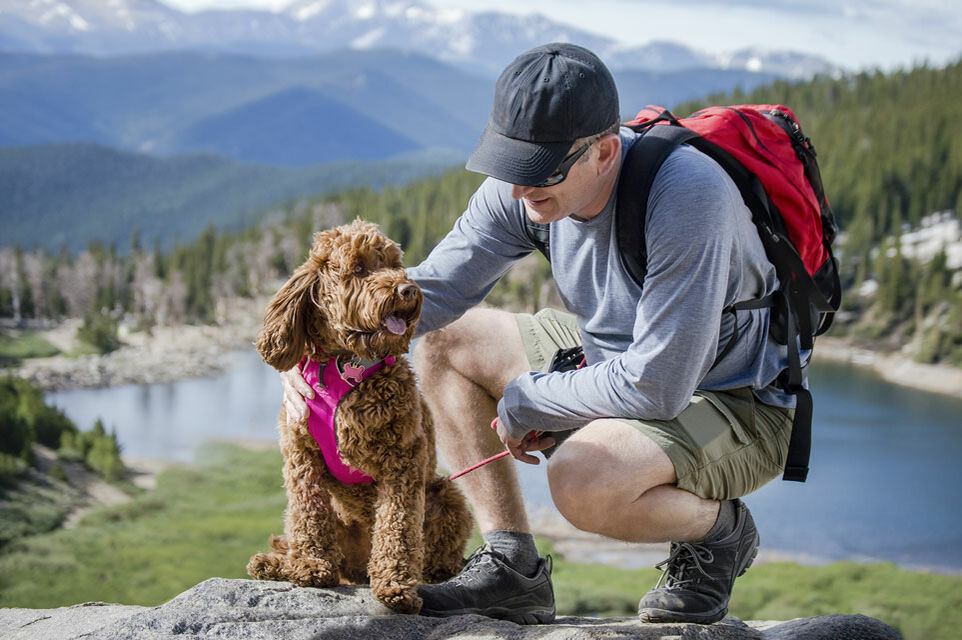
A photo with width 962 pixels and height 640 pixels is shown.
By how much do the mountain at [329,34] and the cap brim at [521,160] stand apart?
19.3 metres

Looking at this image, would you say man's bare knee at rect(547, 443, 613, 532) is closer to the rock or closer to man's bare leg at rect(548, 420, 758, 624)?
man's bare leg at rect(548, 420, 758, 624)

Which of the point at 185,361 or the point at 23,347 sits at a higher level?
the point at 23,347

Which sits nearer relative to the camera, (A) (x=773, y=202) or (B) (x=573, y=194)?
(B) (x=573, y=194)

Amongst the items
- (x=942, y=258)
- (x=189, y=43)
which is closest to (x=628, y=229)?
(x=942, y=258)

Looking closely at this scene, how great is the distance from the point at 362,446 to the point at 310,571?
0.66m

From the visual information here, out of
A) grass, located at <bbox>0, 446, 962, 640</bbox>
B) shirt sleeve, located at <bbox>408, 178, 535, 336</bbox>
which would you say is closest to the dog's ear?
shirt sleeve, located at <bbox>408, 178, 535, 336</bbox>

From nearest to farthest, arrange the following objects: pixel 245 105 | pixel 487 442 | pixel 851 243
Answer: pixel 487 442 < pixel 851 243 < pixel 245 105

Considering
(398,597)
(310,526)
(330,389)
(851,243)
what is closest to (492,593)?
(398,597)

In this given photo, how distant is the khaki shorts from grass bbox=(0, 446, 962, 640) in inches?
312

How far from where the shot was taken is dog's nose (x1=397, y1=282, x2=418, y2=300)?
2908 mm

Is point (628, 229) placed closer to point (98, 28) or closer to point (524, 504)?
point (524, 504)

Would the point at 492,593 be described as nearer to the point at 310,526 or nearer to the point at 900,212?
the point at 310,526

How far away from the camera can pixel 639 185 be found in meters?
2.92

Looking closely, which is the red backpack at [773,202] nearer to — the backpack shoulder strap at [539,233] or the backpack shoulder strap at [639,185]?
the backpack shoulder strap at [639,185]
